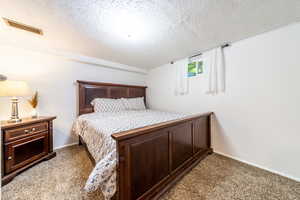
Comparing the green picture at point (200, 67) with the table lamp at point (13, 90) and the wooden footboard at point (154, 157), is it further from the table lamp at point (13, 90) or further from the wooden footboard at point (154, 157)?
the table lamp at point (13, 90)

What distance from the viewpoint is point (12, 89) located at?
1.70m

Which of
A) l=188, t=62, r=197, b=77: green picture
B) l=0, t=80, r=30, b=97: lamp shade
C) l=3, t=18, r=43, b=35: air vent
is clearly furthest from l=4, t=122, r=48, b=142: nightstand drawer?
l=188, t=62, r=197, b=77: green picture

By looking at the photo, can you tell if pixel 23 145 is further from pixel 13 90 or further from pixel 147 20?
pixel 147 20

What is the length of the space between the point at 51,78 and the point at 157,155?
2.59m

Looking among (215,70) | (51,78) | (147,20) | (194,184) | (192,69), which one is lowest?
(194,184)

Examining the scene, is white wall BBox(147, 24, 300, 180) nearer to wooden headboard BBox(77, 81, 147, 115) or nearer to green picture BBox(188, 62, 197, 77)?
green picture BBox(188, 62, 197, 77)

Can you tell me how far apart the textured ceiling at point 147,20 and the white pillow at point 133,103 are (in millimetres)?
1466

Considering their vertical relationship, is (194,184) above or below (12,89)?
below

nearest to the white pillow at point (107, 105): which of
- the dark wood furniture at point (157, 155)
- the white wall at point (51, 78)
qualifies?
the white wall at point (51, 78)

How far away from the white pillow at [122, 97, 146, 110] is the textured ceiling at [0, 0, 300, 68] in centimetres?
147

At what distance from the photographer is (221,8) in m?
1.35

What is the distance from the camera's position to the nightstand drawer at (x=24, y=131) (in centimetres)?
157

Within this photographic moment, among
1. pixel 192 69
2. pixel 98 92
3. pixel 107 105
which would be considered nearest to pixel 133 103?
pixel 107 105

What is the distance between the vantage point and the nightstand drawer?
1573 millimetres
